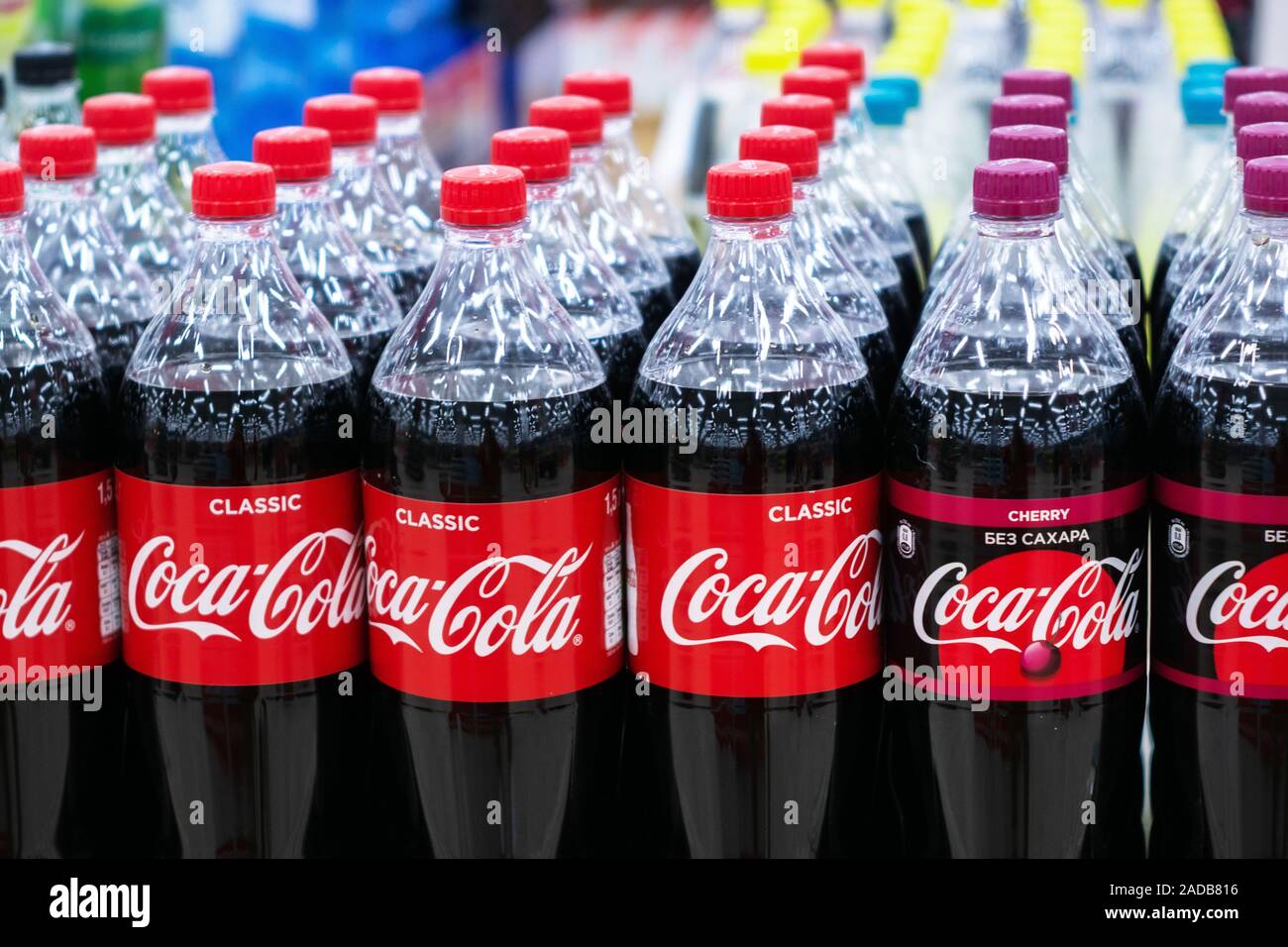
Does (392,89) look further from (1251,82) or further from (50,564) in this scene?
(1251,82)

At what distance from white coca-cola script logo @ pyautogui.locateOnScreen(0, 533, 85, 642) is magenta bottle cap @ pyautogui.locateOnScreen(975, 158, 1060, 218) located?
3.18ft

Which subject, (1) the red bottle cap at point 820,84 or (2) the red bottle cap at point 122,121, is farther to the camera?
(1) the red bottle cap at point 820,84

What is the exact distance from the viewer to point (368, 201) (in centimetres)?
224

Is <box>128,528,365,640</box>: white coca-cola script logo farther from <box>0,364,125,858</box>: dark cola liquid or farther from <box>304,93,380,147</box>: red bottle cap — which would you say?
<box>304,93,380,147</box>: red bottle cap

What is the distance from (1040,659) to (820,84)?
0.93 m

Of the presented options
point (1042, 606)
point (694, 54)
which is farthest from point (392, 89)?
point (694, 54)

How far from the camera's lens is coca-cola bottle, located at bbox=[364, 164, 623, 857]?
1.71 m

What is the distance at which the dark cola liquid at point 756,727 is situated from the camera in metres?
1.71

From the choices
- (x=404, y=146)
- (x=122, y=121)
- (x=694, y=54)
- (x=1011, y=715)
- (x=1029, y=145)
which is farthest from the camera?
(x=694, y=54)

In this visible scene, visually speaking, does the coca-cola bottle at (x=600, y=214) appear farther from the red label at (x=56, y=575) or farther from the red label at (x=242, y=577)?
the red label at (x=56, y=575)

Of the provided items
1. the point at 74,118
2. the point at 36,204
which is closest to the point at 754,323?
the point at 36,204

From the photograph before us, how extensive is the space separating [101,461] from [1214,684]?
44.7 inches

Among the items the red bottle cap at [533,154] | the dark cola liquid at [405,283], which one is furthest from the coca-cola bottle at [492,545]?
the dark cola liquid at [405,283]

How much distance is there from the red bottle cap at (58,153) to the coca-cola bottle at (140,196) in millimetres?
198
